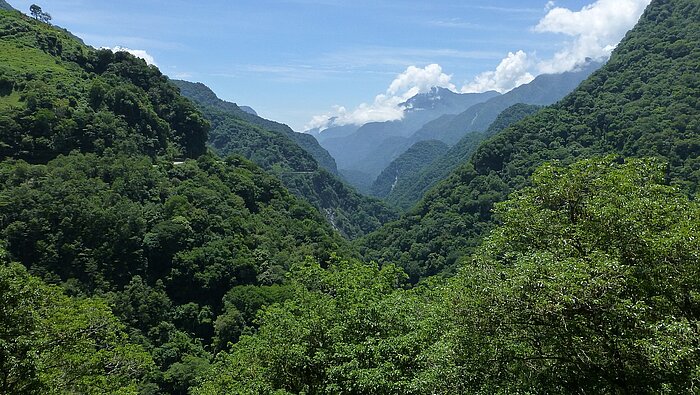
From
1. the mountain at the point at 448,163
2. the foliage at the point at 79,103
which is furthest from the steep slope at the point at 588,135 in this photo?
the mountain at the point at 448,163

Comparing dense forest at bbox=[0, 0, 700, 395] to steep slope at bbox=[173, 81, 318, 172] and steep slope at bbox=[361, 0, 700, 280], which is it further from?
steep slope at bbox=[173, 81, 318, 172]

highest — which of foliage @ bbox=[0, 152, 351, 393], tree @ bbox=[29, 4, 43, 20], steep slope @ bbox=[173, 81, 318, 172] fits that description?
tree @ bbox=[29, 4, 43, 20]

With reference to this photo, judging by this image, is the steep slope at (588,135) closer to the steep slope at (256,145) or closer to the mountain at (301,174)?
the mountain at (301,174)

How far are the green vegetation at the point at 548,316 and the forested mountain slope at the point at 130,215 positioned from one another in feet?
57.1

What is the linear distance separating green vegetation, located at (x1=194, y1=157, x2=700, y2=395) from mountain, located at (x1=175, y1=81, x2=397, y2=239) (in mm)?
94081

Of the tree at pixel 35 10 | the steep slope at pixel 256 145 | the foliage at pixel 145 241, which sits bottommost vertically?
the foliage at pixel 145 241

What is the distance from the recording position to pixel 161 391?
29906 mm

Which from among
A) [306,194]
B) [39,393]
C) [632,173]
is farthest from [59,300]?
[306,194]

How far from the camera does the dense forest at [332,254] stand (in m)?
7.74

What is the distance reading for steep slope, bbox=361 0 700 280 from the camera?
52.2 meters

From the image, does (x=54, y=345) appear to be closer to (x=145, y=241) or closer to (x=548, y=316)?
(x=548, y=316)

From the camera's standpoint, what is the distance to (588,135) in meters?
63.0

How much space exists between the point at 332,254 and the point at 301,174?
338 feet

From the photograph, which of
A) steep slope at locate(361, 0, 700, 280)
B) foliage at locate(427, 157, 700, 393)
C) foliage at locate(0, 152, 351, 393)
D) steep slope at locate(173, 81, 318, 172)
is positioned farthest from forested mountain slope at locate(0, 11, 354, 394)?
steep slope at locate(173, 81, 318, 172)
